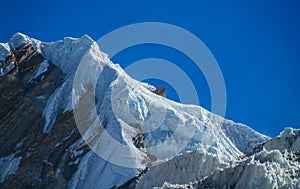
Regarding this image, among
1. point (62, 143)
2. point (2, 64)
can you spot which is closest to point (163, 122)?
point (62, 143)

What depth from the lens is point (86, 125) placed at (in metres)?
93.1

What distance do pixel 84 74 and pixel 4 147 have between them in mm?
22523

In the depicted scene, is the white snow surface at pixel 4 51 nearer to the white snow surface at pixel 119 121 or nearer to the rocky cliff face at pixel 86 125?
the rocky cliff face at pixel 86 125

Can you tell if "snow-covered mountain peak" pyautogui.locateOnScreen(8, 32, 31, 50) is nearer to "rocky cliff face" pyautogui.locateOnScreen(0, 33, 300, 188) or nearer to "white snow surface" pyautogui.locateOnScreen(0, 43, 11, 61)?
"rocky cliff face" pyautogui.locateOnScreen(0, 33, 300, 188)

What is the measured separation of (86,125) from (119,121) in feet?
26.5

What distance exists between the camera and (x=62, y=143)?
92.6 metres

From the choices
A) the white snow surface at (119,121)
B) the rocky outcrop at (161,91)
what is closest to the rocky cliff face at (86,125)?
the white snow surface at (119,121)

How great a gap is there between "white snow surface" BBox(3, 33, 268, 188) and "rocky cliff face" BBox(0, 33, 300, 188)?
193 mm

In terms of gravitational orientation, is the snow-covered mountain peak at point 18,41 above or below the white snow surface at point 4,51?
above

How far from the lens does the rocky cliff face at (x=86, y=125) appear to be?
82.4 m

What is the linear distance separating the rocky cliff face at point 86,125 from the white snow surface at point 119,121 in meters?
0.19

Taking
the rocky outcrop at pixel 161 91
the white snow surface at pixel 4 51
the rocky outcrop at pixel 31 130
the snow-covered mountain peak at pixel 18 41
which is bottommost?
the rocky outcrop at pixel 31 130

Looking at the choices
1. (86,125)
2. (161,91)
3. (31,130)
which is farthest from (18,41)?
(161,91)

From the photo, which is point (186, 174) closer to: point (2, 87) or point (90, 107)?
point (90, 107)
